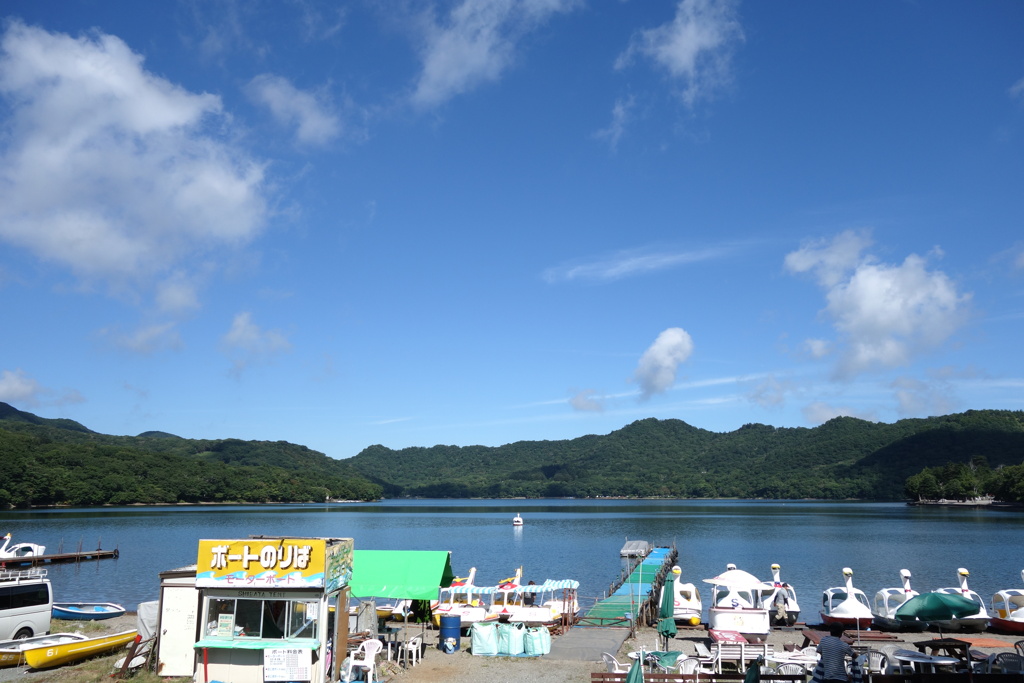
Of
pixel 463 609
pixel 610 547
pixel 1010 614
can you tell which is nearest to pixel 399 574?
pixel 463 609

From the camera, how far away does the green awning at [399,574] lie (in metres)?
21.5

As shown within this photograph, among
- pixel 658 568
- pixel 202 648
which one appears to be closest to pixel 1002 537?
pixel 658 568

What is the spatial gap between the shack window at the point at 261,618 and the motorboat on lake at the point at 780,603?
67.2 ft

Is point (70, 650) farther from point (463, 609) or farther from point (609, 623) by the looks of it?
point (609, 623)

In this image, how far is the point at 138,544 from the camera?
69062mm

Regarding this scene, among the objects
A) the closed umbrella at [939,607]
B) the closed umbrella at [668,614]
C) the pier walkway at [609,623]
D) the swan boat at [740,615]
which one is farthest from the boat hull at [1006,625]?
the pier walkway at [609,623]

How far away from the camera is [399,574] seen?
22281 millimetres

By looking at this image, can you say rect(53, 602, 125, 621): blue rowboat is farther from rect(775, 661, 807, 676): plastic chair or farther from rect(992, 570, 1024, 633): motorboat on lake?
rect(992, 570, 1024, 633): motorboat on lake

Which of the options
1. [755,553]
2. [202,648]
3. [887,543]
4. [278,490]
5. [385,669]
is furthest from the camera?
[278,490]

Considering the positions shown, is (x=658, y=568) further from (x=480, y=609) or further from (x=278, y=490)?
(x=278, y=490)

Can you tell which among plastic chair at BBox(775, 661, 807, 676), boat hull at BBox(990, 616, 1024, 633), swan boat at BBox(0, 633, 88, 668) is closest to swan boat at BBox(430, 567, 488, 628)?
plastic chair at BBox(775, 661, 807, 676)

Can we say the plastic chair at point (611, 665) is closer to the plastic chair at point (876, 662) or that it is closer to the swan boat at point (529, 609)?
the plastic chair at point (876, 662)

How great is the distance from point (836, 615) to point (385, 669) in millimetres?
17523

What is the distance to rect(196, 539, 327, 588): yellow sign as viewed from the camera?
52.5ft
